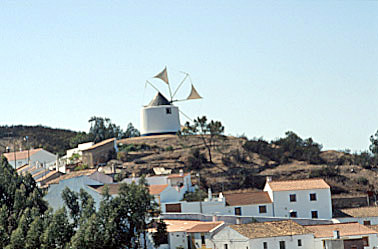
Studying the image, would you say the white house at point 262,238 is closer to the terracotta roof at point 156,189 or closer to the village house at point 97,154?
the terracotta roof at point 156,189

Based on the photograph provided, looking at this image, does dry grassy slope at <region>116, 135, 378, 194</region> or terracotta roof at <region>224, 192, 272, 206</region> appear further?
dry grassy slope at <region>116, 135, 378, 194</region>

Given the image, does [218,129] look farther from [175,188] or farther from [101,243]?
[101,243]

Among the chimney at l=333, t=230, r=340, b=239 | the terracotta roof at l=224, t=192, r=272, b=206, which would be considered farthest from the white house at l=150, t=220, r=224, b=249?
the chimney at l=333, t=230, r=340, b=239

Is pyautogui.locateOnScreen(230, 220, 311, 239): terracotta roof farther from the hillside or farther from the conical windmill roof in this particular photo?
the hillside

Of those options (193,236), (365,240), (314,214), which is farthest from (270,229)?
(314,214)

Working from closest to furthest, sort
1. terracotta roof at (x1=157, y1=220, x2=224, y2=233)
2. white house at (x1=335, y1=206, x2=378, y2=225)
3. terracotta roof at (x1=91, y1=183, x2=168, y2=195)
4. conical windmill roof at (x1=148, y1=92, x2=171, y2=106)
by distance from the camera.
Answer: terracotta roof at (x1=157, y1=220, x2=224, y2=233)
white house at (x1=335, y1=206, x2=378, y2=225)
terracotta roof at (x1=91, y1=183, x2=168, y2=195)
conical windmill roof at (x1=148, y1=92, x2=171, y2=106)

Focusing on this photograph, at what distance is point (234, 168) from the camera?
191ft

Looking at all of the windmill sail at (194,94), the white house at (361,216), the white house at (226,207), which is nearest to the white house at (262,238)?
the white house at (361,216)

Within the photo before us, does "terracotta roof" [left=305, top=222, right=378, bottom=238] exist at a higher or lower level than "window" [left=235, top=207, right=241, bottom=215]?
lower

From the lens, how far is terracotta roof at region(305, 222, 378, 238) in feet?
127

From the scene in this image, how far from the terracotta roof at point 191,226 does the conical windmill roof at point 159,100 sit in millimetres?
31719

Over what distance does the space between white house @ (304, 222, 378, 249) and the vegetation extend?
29.1 ft

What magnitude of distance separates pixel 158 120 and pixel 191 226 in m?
33.1

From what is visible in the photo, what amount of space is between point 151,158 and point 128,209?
24.0 m
